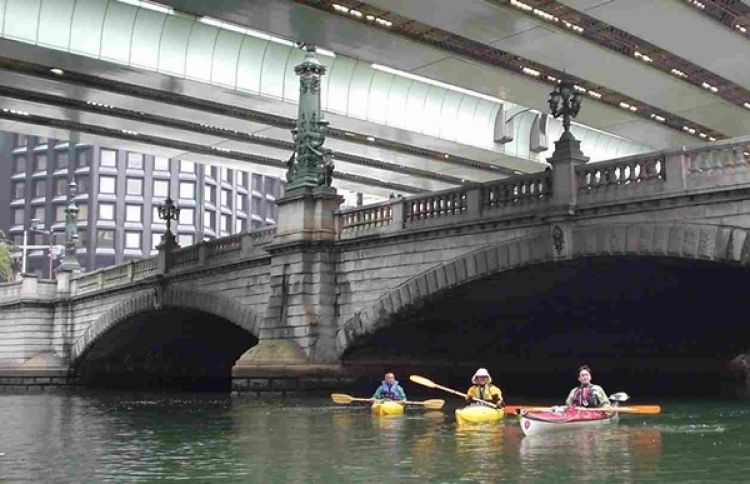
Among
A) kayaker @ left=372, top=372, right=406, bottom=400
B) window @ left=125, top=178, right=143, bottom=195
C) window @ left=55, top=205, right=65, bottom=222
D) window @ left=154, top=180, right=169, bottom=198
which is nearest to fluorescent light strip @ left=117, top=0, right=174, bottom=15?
kayaker @ left=372, top=372, right=406, bottom=400

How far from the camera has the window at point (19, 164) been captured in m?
116

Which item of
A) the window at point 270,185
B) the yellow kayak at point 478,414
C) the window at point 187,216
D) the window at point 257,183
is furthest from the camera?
the window at point 270,185

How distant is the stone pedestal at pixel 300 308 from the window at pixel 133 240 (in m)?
78.3

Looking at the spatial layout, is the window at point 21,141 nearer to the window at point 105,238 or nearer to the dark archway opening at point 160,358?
the window at point 105,238

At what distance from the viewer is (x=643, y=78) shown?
40.2 metres

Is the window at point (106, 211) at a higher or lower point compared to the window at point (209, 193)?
lower

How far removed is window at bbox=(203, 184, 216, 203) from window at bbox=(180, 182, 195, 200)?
1.59 m

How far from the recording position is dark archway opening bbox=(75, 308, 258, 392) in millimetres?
53688

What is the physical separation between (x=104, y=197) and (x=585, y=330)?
271 ft

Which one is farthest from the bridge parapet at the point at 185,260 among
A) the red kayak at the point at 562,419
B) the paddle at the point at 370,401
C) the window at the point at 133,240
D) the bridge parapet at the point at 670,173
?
the window at the point at 133,240

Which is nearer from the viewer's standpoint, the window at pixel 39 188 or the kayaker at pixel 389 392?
the kayaker at pixel 389 392

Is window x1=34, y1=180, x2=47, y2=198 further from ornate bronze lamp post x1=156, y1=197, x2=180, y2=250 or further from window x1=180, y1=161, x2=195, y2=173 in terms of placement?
ornate bronze lamp post x1=156, y1=197, x2=180, y2=250

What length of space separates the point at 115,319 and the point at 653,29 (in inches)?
1262

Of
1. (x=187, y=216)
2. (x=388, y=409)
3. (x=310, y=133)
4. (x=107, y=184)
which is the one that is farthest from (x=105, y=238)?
(x=388, y=409)
